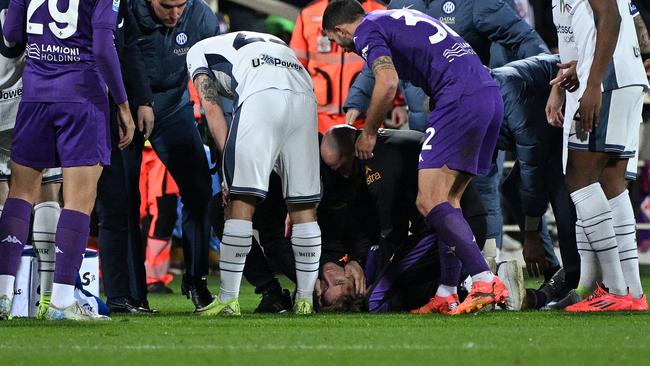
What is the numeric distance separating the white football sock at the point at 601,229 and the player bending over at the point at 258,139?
140 cm

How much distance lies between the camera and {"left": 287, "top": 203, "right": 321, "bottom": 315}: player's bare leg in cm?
670

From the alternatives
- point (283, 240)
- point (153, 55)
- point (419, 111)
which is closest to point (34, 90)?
point (153, 55)

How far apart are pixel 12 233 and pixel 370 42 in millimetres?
2048

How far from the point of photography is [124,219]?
23.8 ft

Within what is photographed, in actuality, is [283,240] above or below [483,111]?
below

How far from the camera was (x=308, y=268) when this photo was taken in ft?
22.1

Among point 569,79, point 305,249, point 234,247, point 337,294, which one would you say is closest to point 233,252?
point 234,247

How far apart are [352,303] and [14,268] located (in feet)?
6.29

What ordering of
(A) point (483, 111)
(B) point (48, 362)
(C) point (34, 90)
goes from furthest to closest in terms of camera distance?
(A) point (483, 111)
(C) point (34, 90)
(B) point (48, 362)

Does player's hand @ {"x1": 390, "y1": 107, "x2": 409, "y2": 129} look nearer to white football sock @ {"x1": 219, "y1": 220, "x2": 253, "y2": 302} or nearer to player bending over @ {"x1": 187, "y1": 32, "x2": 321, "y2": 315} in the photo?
player bending over @ {"x1": 187, "y1": 32, "x2": 321, "y2": 315}

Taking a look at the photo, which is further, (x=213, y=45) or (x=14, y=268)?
(x=213, y=45)

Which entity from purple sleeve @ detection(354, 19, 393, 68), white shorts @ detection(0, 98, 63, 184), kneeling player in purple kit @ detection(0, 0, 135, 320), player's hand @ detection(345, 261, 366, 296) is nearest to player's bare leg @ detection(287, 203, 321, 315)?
player's hand @ detection(345, 261, 366, 296)

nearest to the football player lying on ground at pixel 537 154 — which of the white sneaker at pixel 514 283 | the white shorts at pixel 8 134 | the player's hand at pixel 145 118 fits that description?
the white sneaker at pixel 514 283

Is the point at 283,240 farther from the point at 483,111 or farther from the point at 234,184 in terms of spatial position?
the point at 483,111
